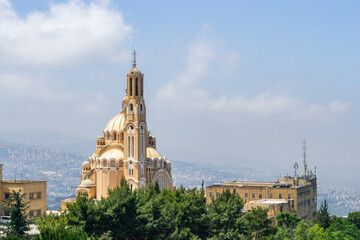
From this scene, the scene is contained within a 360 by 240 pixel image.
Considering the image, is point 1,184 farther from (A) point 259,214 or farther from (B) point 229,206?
(A) point 259,214

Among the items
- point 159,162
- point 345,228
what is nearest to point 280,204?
point 345,228

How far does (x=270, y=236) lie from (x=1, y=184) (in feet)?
114

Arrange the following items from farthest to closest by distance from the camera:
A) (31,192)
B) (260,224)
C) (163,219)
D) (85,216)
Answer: (260,224)
(31,192)
(163,219)
(85,216)

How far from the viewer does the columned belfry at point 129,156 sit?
10369cm

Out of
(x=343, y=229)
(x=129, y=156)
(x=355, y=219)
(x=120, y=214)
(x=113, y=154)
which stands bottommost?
(x=343, y=229)

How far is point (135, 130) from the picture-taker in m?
104

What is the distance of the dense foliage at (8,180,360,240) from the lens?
5762 cm

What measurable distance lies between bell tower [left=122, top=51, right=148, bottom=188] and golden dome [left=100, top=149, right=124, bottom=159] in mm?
2115

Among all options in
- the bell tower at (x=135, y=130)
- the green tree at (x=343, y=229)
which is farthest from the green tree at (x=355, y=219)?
the bell tower at (x=135, y=130)

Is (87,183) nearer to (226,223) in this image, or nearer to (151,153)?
(151,153)

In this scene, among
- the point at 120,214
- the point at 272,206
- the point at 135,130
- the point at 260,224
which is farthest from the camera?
the point at 135,130

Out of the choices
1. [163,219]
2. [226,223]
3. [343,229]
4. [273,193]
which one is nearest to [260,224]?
[226,223]

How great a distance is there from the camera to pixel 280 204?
94.9 metres

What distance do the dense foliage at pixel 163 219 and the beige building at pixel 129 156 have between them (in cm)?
2326
